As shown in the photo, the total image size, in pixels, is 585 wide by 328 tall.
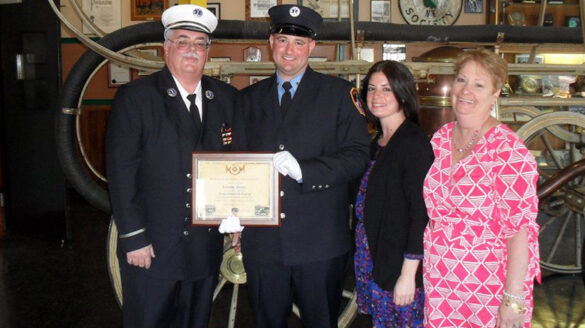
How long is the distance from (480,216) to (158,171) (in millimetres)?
1049

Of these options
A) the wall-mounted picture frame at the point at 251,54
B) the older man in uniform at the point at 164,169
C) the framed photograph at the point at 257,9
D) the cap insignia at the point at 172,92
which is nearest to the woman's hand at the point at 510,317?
the older man in uniform at the point at 164,169

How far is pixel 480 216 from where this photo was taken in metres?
1.56

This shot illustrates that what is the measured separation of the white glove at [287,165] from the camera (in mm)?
1754

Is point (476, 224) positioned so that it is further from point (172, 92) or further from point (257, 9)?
point (257, 9)

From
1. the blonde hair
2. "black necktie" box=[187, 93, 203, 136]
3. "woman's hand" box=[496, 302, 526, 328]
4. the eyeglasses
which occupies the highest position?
the eyeglasses

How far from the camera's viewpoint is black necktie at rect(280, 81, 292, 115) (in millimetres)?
1908

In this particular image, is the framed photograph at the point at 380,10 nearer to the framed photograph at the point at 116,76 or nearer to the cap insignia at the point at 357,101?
the framed photograph at the point at 116,76

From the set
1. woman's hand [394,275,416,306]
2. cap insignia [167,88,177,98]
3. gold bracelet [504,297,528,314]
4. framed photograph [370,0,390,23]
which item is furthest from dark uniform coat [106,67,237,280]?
framed photograph [370,0,390,23]

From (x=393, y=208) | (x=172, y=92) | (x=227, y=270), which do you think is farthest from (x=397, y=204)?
(x=227, y=270)

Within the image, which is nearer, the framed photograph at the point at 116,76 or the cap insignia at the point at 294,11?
the cap insignia at the point at 294,11

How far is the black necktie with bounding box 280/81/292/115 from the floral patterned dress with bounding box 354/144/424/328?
366 millimetres

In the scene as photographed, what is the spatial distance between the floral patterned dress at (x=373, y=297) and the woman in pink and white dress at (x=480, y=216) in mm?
120

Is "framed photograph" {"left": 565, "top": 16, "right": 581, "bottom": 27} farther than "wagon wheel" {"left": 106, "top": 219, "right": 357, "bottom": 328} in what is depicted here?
Yes

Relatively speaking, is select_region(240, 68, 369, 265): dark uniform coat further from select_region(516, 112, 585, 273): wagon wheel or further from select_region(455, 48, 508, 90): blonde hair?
select_region(516, 112, 585, 273): wagon wheel
